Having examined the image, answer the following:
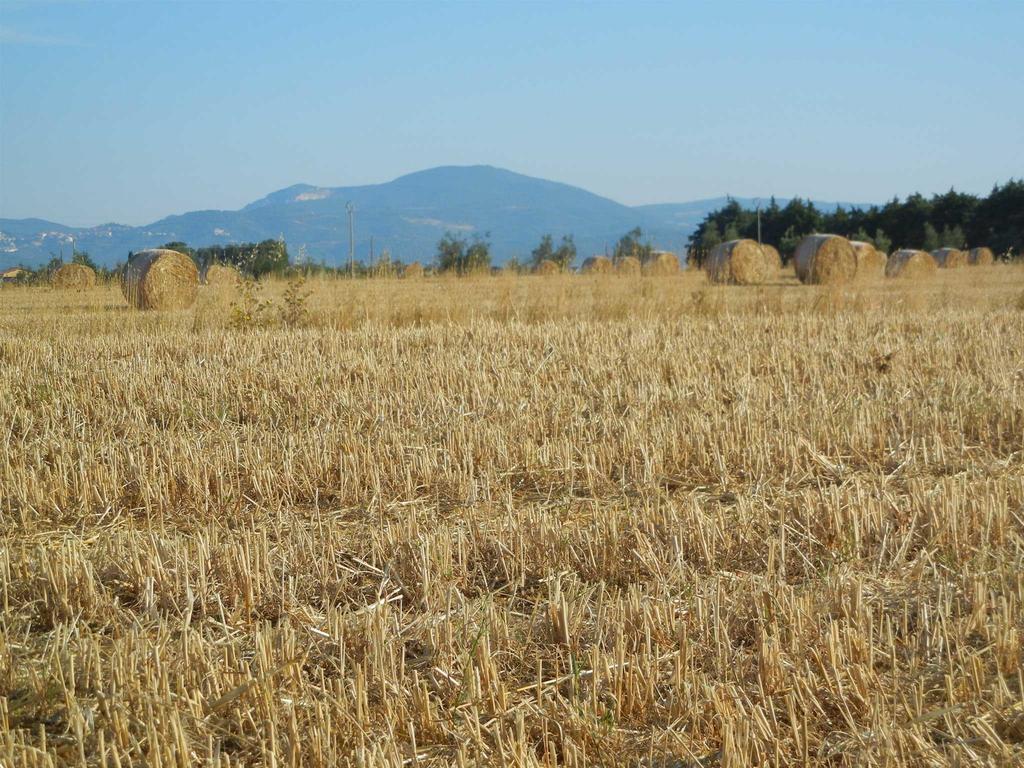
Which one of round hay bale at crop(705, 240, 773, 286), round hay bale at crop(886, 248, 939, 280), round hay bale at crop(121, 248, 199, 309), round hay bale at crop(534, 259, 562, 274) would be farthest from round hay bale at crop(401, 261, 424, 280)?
round hay bale at crop(886, 248, 939, 280)

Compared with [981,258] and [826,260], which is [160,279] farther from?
[981,258]

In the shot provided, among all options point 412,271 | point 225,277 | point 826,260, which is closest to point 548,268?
point 412,271

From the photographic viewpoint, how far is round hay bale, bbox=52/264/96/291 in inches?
478

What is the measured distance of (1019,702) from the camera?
2.61 metres

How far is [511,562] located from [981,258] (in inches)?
1325

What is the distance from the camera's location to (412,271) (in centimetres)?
1609

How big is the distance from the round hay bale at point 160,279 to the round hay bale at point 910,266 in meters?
18.2

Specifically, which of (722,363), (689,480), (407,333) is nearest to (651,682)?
(689,480)

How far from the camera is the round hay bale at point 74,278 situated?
39.8 ft

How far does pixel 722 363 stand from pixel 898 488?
3.55 m

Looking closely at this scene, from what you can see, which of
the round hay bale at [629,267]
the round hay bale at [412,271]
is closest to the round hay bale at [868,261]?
the round hay bale at [629,267]

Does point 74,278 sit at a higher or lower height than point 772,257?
lower

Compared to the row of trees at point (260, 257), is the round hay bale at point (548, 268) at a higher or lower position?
lower

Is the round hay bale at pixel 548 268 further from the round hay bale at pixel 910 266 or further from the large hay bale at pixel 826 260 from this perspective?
the round hay bale at pixel 910 266
